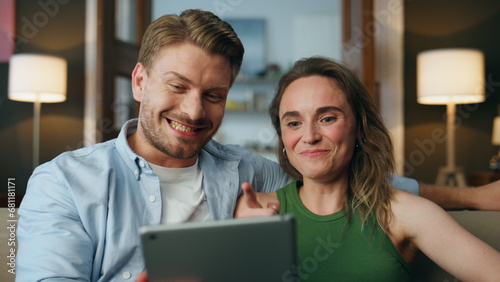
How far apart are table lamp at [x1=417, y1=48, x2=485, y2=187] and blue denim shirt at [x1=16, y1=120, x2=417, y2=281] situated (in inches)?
92.8

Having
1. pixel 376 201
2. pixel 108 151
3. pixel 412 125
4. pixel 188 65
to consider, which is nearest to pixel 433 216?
pixel 376 201

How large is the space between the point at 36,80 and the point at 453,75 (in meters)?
3.01

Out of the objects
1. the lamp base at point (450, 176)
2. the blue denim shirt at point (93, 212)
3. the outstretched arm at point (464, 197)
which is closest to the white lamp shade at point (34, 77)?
the blue denim shirt at point (93, 212)

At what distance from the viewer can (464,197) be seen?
1.58 m

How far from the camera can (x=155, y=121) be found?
57.2 inches

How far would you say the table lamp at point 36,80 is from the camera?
3174 mm

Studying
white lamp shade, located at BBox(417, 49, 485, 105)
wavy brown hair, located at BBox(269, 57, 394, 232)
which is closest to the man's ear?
wavy brown hair, located at BBox(269, 57, 394, 232)

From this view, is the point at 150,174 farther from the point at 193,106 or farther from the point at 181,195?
the point at 193,106

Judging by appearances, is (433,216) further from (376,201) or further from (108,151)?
(108,151)

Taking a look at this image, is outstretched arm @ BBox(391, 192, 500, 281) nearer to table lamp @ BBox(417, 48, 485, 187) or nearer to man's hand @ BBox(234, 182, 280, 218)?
man's hand @ BBox(234, 182, 280, 218)

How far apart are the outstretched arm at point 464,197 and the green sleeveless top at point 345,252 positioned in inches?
14.0

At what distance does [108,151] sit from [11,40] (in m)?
2.55

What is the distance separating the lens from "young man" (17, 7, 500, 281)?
3.96ft

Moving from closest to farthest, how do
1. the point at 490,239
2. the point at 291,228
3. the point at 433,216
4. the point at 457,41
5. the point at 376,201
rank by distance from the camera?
the point at 291,228, the point at 433,216, the point at 376,201, the point at 490,239, the point at 457,41
